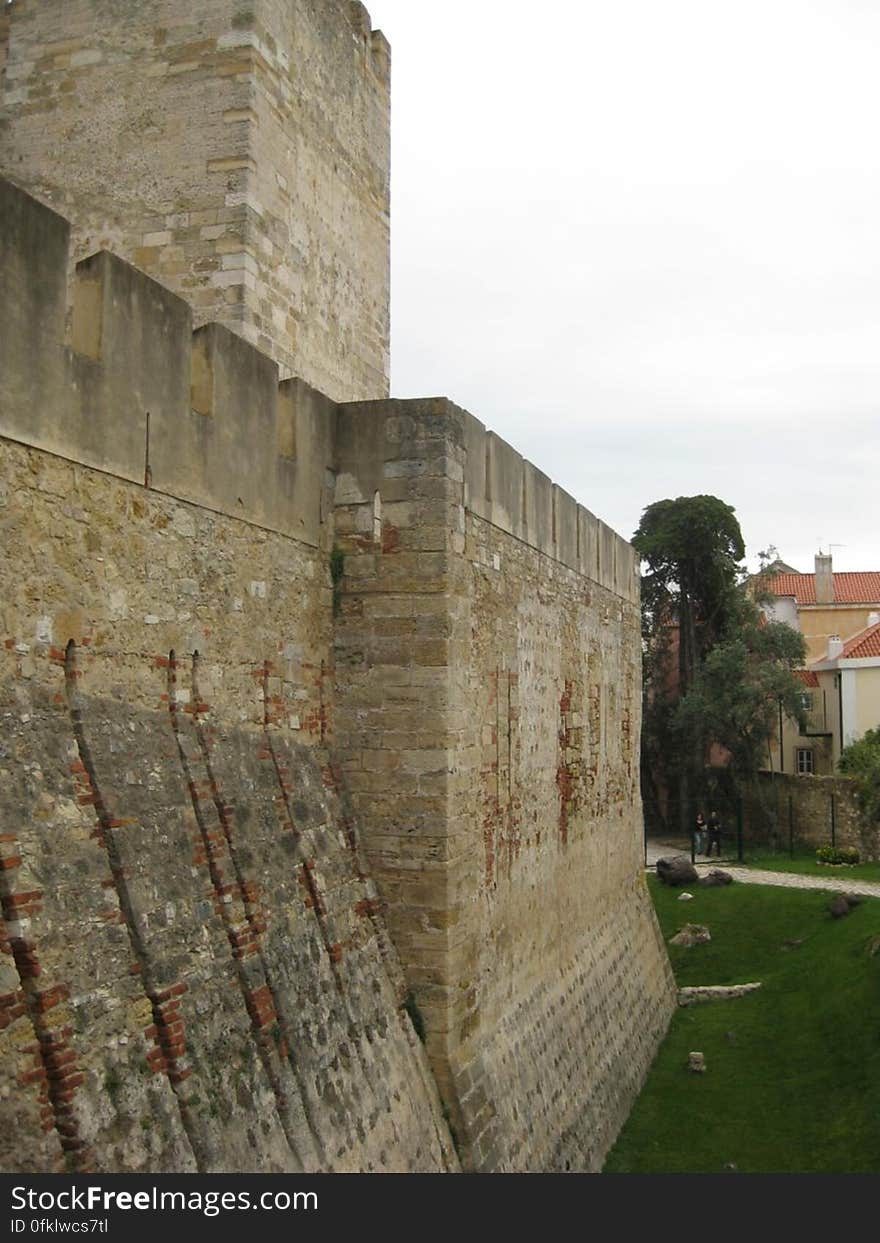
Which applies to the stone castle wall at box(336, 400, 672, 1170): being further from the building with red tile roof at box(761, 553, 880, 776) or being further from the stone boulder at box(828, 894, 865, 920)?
the building with red tile roof at box(761, 553, 880, 776)

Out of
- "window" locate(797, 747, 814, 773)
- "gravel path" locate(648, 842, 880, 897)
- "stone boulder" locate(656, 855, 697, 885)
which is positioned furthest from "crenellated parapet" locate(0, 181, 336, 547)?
"window" locate(797, 747, 814, 773)

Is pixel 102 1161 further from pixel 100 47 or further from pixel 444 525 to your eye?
pixel 100 47

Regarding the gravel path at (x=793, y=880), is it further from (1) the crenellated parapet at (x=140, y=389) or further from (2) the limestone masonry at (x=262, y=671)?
(1) the crenellated parapet at (x=140, y=389)

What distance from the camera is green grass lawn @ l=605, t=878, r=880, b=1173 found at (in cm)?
1132

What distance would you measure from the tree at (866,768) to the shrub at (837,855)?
3.11ft

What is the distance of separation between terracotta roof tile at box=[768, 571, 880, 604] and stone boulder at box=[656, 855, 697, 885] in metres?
23.3

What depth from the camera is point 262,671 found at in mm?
7234

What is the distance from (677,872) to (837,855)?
5959 mm

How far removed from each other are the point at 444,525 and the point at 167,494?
2441 mm

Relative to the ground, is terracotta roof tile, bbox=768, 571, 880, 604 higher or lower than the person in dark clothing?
higher

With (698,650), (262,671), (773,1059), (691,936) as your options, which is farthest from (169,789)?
(698,650)

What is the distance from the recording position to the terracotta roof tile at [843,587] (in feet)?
149

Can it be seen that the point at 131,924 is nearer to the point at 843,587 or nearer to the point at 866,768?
the point at 866,768

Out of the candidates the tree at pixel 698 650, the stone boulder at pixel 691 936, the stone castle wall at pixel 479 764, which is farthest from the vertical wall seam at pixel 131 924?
the tree at pixel 698 650
